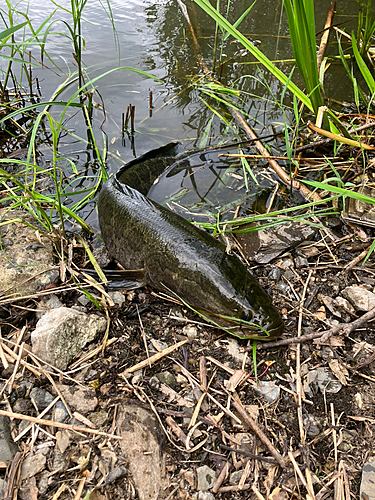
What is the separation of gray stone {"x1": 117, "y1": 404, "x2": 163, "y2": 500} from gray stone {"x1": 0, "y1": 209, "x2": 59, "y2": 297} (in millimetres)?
1251

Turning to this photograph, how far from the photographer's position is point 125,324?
8.15ft

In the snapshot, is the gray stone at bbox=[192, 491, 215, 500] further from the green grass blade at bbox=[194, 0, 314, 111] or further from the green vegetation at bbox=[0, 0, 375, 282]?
the green grass blade at bbox=[194, 0, 314, 111]

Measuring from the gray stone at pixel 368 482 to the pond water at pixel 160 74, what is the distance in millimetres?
2688

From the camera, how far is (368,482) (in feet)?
5.42

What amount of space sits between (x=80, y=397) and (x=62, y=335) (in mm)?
407

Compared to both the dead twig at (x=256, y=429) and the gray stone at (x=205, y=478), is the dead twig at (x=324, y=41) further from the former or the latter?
the gray stone at (x=205, y=478)

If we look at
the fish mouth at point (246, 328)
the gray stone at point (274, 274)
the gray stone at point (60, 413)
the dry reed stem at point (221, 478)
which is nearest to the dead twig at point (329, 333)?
the fish mouth at point (246, 328)

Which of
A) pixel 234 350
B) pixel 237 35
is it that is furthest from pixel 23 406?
pixel 237 35

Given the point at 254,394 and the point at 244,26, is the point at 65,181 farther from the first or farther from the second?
the point at 244,26

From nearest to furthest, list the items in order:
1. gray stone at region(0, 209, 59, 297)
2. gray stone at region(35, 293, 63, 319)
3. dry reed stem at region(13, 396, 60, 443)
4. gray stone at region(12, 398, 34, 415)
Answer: dry reed stem at region(13, 396, 60, 443)
gray stone at region(12, 398, 34, 415)
gray stone at region(35, 293, 63, 319)
gray stone at region(0, 209, 59, 297)

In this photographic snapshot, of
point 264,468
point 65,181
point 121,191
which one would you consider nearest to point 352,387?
point 264,468

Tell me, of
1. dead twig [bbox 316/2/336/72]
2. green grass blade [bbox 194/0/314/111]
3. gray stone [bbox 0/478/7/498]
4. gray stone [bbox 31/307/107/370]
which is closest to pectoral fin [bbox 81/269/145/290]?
gray stone [bbox 31/307/107/370]

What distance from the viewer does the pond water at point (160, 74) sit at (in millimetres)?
4539

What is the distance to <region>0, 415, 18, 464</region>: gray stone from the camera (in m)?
1.76
